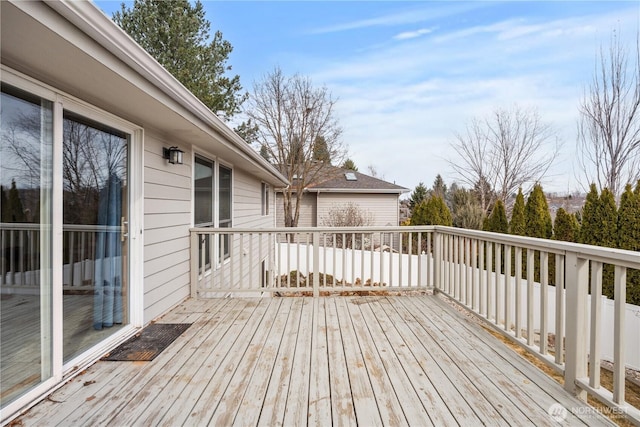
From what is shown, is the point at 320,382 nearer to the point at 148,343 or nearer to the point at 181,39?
the point at 148,343

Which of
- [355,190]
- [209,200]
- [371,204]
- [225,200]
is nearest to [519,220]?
[225,200]

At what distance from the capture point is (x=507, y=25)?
7289mm

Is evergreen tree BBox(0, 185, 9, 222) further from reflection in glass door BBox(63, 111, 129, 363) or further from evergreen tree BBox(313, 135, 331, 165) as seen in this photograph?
evergreen tree BBox(313, 135, 331, 165)

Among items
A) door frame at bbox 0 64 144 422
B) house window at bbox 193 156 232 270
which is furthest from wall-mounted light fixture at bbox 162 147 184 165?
house window at bbox 193 156 232 270

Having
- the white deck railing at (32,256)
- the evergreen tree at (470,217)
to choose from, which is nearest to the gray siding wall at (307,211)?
the evergreen tree at (470,217)

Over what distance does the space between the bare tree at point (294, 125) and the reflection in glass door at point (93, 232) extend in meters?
9.96

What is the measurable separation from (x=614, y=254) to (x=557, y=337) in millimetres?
722

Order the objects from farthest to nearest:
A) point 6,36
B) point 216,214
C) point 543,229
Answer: point 543,229 → point 216,214 → point 6,36

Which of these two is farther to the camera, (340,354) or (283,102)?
(283,102)

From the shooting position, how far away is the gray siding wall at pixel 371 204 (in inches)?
545

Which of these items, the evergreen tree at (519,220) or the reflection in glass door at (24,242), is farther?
the evergreen tree at (519,220)

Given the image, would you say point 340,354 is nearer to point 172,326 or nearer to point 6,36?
point 172,326

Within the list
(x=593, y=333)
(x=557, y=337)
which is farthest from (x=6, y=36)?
(x=557, y=337)

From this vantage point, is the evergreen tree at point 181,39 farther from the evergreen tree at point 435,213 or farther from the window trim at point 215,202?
the evergreen tree at point 435,213
